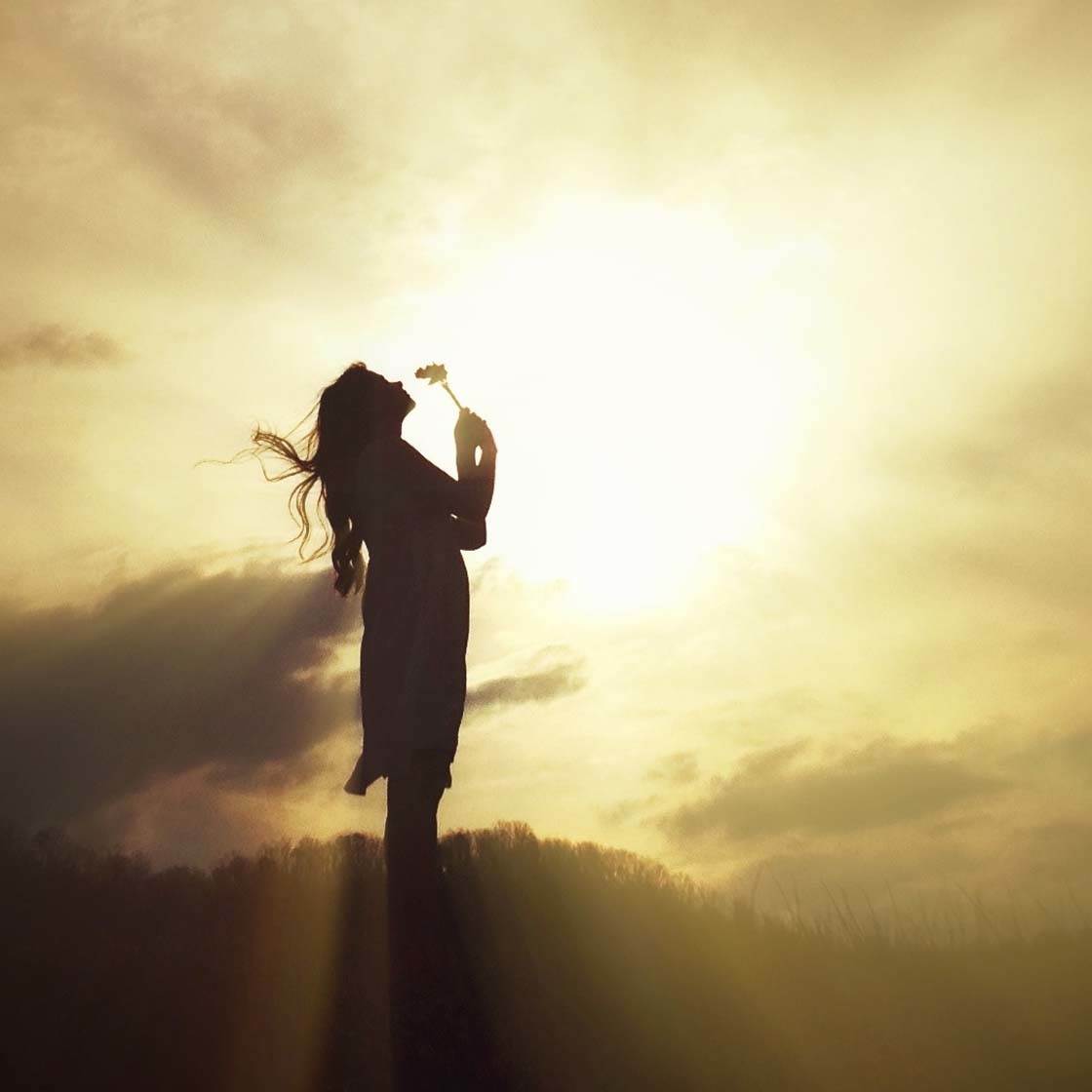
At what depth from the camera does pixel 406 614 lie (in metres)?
6.40

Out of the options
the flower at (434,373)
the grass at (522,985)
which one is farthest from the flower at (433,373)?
the grass at (522,985)

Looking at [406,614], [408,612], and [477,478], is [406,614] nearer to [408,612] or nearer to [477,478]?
[408,612]

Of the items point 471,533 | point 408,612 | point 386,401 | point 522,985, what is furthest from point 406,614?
point 522,985

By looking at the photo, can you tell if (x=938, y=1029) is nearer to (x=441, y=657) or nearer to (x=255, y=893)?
(x=441, y=657)

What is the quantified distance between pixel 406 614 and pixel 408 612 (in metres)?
0.01

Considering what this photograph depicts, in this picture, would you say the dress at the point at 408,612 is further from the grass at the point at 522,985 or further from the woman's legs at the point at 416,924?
the grass at the point at 522,985

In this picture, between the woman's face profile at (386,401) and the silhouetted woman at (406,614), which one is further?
the woman's face profile at (386,401)

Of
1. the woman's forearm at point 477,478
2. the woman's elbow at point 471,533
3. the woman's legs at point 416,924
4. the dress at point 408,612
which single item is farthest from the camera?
the woman's elbow at point 471,533

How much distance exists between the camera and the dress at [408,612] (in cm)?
612

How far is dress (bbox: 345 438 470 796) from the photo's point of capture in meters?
6.12

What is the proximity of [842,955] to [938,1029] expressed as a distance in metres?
1.74

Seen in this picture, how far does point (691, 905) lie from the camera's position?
9.91 m

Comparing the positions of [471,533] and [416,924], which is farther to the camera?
[471,533]

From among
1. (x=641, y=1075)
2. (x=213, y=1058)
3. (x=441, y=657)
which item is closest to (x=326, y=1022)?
(x=213, y=1058)
